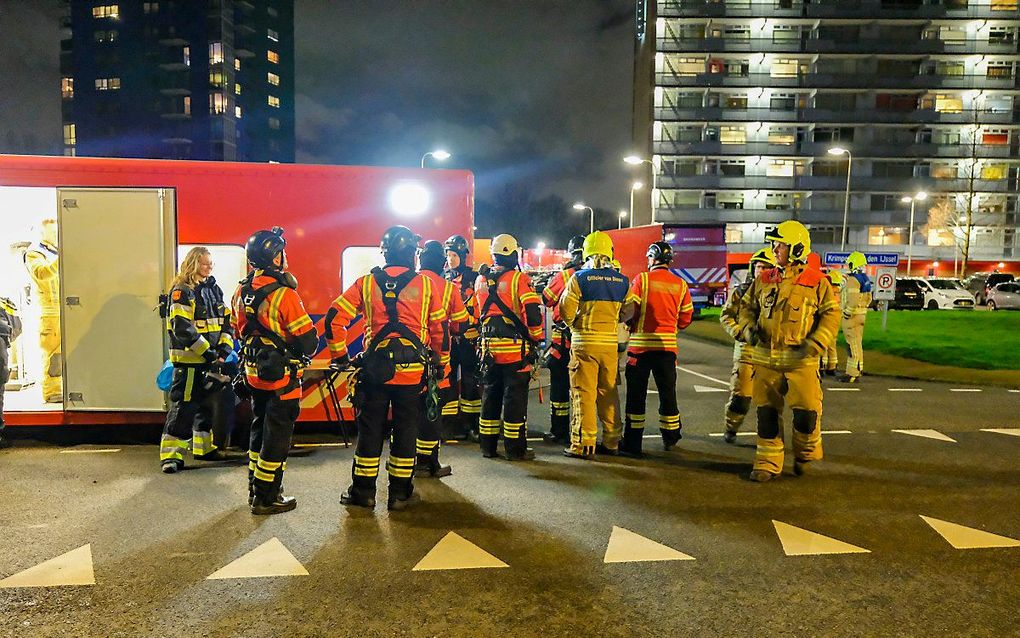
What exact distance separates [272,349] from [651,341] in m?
3.62

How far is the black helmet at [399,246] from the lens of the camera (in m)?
5.21

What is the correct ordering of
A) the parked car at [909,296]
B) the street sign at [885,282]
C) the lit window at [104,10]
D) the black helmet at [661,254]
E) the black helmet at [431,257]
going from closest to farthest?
1. the black helmet at [431,257]
2. the black helmet at [661,254]
3. the street sign at [885,282]
4. the parked car at [909,296]
5. the lit window at [104,10]

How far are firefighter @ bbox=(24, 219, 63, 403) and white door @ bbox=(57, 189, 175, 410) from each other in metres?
0.79

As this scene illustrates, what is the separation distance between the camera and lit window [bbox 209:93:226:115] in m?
63.4

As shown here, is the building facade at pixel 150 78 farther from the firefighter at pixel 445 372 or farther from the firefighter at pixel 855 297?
the firefighter at pixel 445 372

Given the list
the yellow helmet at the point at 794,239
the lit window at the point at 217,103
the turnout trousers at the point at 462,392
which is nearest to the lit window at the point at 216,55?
the lit window at the point at 217,103

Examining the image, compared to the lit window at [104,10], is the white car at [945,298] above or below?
below

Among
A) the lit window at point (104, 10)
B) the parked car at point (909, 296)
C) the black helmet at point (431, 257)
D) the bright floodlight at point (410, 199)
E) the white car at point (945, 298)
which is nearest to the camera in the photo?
the black helmet at point (431, 257)

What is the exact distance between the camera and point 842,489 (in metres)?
5.93

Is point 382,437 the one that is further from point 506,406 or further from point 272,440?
point 506,406

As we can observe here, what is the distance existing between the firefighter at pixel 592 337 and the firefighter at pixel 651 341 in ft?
0.72

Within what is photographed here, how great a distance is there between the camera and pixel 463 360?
7.38 meters

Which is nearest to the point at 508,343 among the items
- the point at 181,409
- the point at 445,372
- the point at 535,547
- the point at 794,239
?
the point at 445,372

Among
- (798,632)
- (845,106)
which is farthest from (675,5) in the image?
(798,632)
